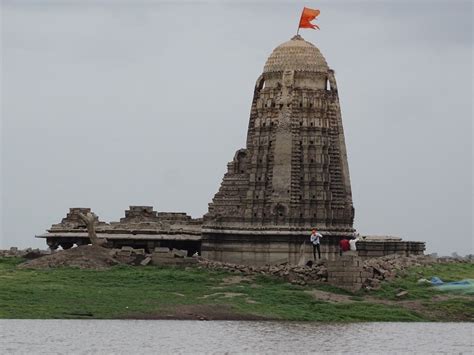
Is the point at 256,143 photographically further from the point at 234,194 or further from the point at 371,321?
the point at 371,321

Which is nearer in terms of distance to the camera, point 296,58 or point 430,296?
point 430,296

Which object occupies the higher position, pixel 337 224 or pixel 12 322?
pixel 337 224

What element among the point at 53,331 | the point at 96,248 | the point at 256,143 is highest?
the point at 256,143

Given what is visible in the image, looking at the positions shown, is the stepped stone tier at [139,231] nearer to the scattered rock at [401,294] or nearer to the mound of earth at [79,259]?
the mound of earth at [79,259]

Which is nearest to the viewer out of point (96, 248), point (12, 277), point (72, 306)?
point (72, 306)

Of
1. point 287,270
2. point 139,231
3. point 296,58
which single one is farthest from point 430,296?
point 139,231

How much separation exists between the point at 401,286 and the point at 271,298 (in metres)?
6.36

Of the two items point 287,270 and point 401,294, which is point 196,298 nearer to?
point 287,270

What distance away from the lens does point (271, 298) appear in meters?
73.4

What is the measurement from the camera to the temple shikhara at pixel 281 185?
274ft

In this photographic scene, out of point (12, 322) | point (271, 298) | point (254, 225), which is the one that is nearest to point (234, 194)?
point (254, 225)

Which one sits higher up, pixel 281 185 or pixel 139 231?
pixel 281 185

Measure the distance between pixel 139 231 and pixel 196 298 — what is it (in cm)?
1357

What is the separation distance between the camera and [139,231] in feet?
282
